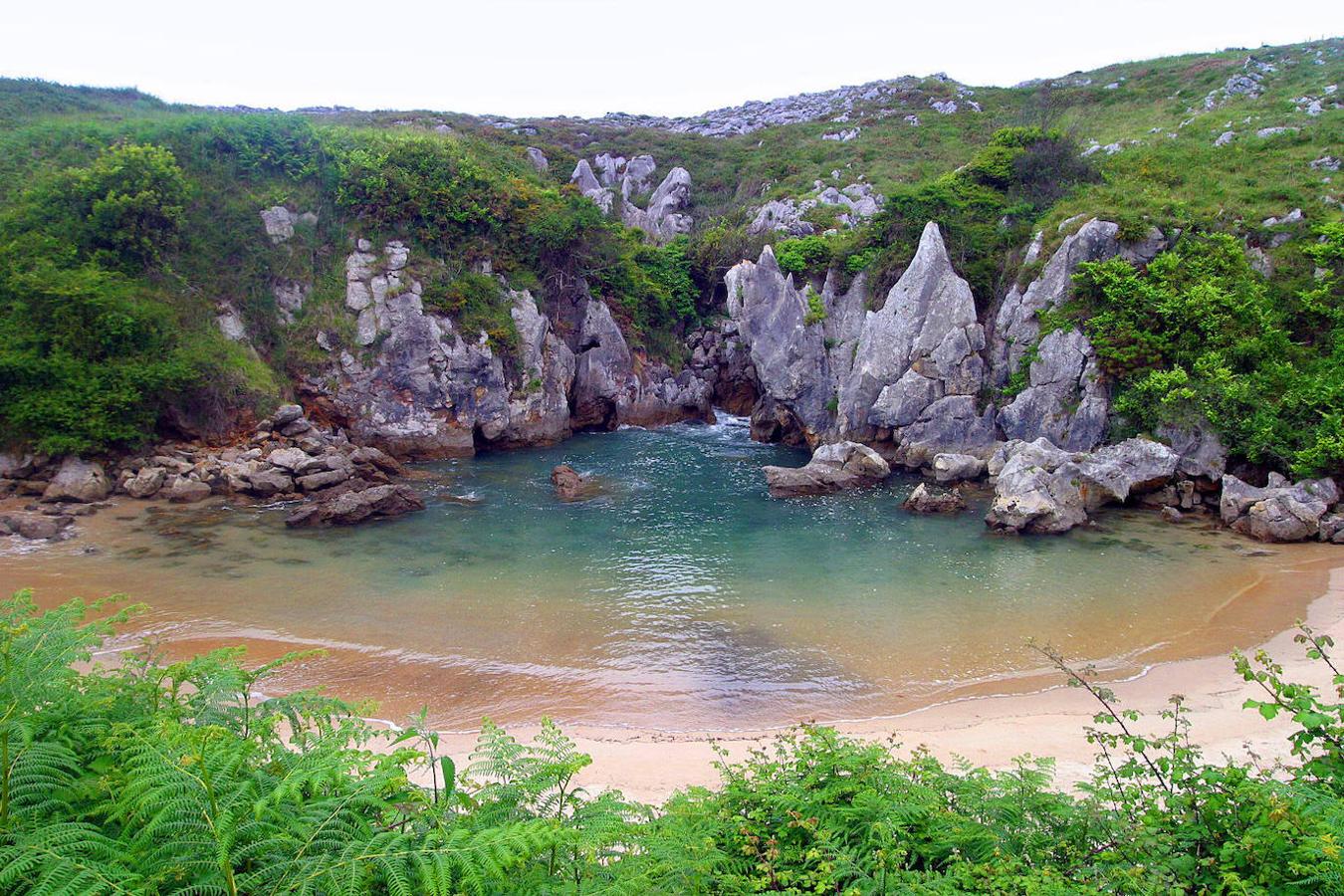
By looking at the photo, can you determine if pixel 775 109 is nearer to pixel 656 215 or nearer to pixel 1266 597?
pixel 656 215

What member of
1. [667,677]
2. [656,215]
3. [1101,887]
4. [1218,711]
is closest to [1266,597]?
[1218,711]

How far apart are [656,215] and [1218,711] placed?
172ft

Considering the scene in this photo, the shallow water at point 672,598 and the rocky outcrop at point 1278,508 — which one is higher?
the rocky outcrop at point 1278,508

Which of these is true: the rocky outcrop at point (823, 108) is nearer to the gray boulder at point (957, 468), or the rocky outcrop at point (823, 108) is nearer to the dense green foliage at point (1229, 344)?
the dense green foliage at point (1229, 344)

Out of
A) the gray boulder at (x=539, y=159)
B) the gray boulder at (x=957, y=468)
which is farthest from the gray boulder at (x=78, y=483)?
the gray boulder at (x=539, y=159)

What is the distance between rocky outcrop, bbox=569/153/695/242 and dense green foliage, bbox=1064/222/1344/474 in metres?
33.7

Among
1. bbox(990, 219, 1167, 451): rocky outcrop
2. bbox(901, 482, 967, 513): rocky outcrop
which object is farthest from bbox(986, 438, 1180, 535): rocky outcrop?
bbox(990, 219, 1167, 451): rocky outcrop

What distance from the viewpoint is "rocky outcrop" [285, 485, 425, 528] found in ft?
70.4

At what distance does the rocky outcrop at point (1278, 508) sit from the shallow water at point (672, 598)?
81 cm

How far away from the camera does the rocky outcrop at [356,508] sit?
21453 millimetres

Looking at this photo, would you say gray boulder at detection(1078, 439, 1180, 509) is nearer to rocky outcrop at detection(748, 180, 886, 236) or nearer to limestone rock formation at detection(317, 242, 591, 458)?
limestone rock formation at detection(317, 242, 591, 458)

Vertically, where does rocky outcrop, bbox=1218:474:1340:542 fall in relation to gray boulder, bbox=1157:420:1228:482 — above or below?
below

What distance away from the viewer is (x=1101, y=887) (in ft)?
Result: 12.5

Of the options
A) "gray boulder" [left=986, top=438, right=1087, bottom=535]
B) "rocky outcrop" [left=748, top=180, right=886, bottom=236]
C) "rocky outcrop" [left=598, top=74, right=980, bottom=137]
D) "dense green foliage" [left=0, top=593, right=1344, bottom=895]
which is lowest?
"gray boulder" [left=986, top=438, right=1087, bottom=535]
